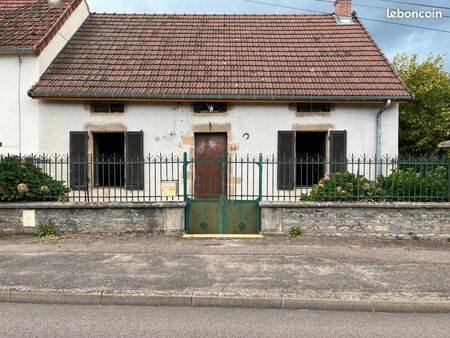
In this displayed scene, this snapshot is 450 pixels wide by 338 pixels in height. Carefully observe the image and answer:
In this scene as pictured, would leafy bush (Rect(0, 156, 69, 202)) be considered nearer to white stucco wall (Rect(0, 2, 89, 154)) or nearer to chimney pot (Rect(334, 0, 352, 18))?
white stucco wall (Rect(0, 2, 89, 154))

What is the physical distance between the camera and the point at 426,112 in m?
19.6

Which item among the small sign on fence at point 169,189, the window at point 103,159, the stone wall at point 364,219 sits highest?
the window at point 103,159

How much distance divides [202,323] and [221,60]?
30.0ft

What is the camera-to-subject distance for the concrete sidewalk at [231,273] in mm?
4895

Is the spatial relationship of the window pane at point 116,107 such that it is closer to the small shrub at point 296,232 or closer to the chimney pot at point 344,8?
the small shrub at point 296,232

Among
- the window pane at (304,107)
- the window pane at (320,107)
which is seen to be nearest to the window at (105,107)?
the window pane at (304,107)

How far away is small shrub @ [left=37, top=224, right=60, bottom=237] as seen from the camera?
8172 mm

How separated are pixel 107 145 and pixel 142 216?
436cm

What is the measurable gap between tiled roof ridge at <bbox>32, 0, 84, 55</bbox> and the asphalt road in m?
7.83

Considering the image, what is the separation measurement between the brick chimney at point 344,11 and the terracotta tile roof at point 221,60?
34 cm

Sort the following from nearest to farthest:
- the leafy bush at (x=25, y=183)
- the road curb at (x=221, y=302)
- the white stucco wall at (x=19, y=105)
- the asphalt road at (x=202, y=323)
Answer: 1. the asphalt road at (x=202, y=323)
2. the road curb at (x=221, y=302)
3. the leafy bush at (x=25, y=183)
4. the white stucco wall at (x=19, y=105)

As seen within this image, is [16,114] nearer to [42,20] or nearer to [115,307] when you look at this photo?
[42,20]

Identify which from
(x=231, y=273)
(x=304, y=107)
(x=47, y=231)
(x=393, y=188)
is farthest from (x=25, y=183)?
(x=393, y=188)

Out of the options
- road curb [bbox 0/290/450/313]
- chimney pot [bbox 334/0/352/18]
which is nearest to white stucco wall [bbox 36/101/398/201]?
chimney pot [bbox 334/0/352/18]
